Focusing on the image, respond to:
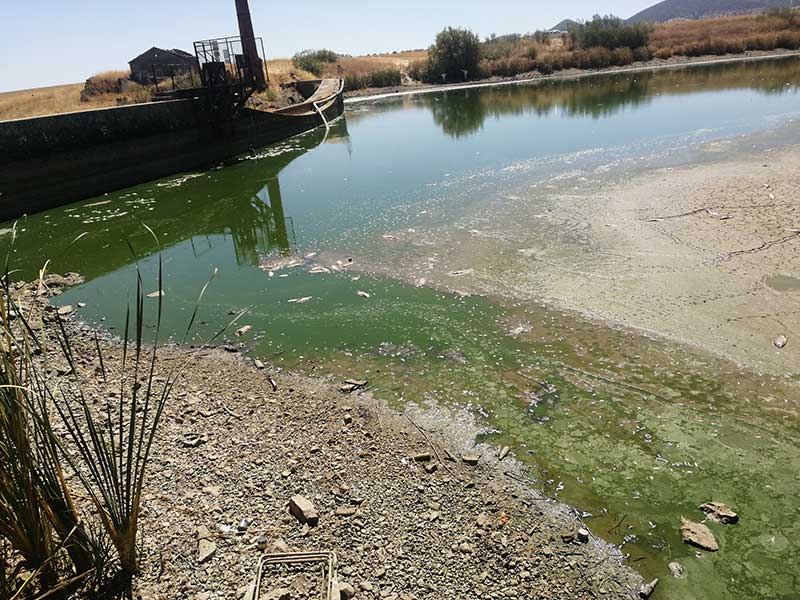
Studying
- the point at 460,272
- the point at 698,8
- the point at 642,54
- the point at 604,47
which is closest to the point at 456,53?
the point at 604,47

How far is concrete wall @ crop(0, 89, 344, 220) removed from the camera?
12.6 metres

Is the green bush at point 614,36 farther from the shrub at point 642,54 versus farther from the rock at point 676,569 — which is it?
the rock at point 676,569

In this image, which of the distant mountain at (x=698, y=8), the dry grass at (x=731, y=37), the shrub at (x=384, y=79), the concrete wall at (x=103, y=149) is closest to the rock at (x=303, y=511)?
the concrete wall at (x=103, y=149)

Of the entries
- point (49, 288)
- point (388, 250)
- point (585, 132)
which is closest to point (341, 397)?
point (388, 250)

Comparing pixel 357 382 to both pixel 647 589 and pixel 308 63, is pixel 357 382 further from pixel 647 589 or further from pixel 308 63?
pixel 308 63

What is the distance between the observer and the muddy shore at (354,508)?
288 centimetres

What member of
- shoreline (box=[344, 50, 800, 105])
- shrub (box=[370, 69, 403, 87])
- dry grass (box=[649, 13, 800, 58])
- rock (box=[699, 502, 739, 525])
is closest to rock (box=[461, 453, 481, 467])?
rock (box=[699, 502, 739, 525])

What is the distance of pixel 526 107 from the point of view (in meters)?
24.0

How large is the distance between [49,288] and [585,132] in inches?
593

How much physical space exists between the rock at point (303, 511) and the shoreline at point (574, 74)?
1337 inches

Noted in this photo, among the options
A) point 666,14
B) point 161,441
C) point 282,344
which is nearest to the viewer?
point 161,441

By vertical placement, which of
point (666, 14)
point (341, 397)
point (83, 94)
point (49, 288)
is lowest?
point (341, 397)

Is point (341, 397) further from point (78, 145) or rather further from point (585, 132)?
point (585, 132)

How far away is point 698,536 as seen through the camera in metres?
3.17
